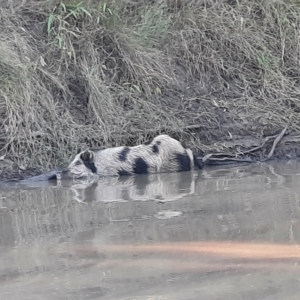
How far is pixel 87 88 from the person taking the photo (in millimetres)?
8148

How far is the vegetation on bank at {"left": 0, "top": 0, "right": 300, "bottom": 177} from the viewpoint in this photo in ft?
25.1

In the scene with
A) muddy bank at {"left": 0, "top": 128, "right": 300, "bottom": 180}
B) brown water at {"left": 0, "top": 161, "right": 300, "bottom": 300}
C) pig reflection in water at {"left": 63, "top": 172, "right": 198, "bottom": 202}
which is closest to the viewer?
brown water at {"left": 0, "top": 161, "right": 300, "bottom": 300}

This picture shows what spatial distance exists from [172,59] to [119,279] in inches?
230

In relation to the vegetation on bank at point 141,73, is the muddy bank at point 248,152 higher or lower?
lower

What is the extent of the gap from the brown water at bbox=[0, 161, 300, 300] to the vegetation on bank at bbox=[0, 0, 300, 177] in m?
1.50

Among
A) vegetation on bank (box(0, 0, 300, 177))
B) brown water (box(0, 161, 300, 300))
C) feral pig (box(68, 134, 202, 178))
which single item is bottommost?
brown water (box(0, 161, 300, 300))

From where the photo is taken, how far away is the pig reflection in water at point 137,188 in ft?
18.1

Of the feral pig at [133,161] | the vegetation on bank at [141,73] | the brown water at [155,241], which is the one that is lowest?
the brown water at [155,241]

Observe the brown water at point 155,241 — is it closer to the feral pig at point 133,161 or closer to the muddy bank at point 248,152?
the feral pig at point 133,161

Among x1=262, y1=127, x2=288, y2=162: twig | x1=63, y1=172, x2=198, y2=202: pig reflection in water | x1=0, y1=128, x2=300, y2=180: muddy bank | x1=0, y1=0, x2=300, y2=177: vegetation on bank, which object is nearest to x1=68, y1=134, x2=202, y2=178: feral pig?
x1=63, y1=172, x2=198, y2=202: pig reflection in water

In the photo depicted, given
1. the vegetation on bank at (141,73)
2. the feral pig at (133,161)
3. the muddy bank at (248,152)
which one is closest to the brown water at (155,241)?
the feral pig at (133,161)

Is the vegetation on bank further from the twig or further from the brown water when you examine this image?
the brown water

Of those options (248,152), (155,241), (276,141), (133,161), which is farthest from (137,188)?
(276,141)

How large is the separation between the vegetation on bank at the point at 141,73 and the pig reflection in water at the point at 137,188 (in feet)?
2.81
